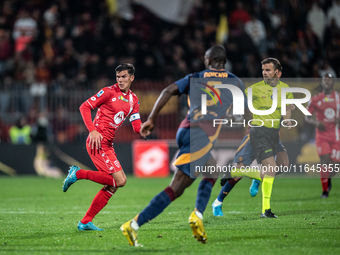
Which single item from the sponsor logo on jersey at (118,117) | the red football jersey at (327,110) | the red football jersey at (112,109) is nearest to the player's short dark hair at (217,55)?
the red football jersey at (112,109)

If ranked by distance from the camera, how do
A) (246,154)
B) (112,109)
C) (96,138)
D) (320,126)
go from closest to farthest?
1. (96,138)
2. (112,109)
3. (246,154)
4. (320,126)

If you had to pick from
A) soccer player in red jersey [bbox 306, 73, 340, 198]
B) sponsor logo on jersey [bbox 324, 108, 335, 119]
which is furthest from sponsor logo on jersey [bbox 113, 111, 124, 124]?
sponsor logo on jersey [bbox 324, 108, 335, 119]

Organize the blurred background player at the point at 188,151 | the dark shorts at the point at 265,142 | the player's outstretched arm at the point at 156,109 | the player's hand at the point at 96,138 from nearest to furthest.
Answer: the player's outstretched arm at the point at 156,109 < the blurred background player at the point at 188,151 < the player's hand at the point at 96,138 < the dark shorts at the point at 265,142

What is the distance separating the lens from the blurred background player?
15.6 ft

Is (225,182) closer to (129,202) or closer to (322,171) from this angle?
A: (129,202)

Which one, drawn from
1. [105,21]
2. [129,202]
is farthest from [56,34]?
[129,202]

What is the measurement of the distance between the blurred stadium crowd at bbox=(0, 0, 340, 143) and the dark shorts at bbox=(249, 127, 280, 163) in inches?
304

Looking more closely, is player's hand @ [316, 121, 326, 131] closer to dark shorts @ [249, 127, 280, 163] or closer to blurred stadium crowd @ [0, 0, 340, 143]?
dark shorts @ [249, 127, 280, 163]

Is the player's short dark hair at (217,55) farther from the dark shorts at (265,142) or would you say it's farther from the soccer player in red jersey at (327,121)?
the soccer player in red jersey at (327,121)

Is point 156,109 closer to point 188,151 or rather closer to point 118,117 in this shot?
point 188,151

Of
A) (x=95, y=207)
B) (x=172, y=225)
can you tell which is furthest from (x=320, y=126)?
(x=95, y=207)

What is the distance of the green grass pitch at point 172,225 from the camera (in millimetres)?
4891

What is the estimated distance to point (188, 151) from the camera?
491cm

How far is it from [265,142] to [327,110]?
3213mm
